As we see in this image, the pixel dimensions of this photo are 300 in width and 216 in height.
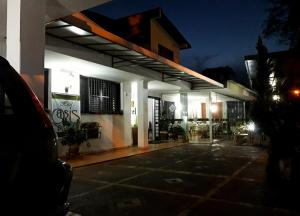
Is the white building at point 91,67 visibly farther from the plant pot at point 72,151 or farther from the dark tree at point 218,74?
the plant pot at point 72,151

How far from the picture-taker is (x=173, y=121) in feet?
63.0

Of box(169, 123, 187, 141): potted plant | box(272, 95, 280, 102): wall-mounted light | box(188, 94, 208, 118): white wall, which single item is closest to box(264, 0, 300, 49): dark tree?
box(272, 95, 280, 102): wall-mounted light

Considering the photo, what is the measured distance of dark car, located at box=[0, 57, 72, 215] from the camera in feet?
6.27

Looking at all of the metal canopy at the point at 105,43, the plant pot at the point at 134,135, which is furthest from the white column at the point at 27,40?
the plant pot at the point at 134,135

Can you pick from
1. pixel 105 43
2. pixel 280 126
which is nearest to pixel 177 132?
pixel 105 43

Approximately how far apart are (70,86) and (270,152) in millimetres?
7538

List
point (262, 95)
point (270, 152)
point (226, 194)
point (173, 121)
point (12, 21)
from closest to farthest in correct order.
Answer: point (12, 21) → point (226, 194) → point (270, 152) → point (262, 95) → point (173, 121)

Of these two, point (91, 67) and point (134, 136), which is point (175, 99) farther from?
point (91, 67)

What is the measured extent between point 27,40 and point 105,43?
4.86 meters

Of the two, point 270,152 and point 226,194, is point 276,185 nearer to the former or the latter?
point 270,152

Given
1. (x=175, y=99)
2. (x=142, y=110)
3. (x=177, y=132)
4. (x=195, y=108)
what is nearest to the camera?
(x=142, y=110)

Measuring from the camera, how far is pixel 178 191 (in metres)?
6.12

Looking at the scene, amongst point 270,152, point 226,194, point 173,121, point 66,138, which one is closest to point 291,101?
point 270,152

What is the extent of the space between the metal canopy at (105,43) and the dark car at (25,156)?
483 centimetres
